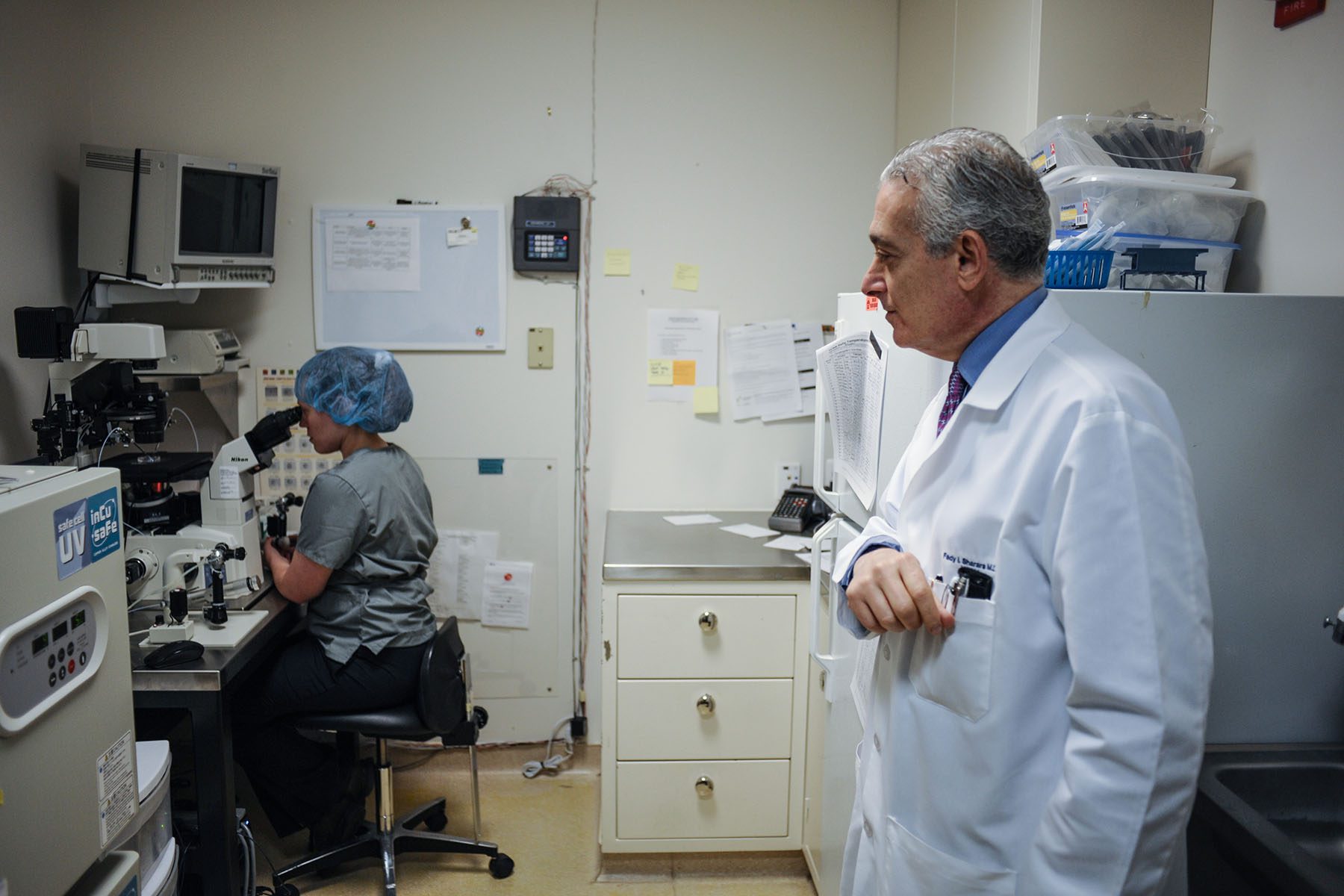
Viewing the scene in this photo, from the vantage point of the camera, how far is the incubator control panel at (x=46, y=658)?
0.97m

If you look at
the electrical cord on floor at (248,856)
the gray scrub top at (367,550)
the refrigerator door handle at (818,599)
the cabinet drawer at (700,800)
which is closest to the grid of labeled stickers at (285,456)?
the gray scrub top at (367,550)

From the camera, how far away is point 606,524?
2881 mm

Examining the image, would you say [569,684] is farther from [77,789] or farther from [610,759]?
[77,789]

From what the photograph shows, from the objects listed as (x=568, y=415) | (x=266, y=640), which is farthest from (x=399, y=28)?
(x=266, y=640)

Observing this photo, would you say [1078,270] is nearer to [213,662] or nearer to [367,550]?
[367,550]

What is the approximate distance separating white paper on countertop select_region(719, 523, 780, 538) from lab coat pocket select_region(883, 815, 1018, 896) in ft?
5.09

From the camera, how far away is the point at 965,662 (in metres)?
1.04

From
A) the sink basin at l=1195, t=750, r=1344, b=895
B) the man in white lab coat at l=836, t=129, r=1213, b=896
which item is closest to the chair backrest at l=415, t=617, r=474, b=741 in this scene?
the man in white lab coat at l=836, t=129, r=1213, b=896

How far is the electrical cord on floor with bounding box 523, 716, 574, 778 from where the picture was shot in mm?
2998

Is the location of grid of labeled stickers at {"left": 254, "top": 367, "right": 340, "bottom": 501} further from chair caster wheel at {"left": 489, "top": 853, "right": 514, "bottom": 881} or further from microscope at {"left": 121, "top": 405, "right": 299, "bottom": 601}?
chair caster wheel at {"left": 489, "top": 853, "right": 514, "bottom": 881}

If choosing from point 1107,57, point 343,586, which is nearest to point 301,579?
point 343,586

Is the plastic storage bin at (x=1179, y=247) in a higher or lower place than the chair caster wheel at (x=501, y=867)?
higher

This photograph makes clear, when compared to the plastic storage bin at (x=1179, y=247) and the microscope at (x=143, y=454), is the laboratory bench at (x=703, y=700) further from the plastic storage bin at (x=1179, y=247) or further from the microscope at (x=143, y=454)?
the plastic storage bin at (x=1179, y=247)

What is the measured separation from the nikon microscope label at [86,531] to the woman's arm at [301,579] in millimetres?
1079
